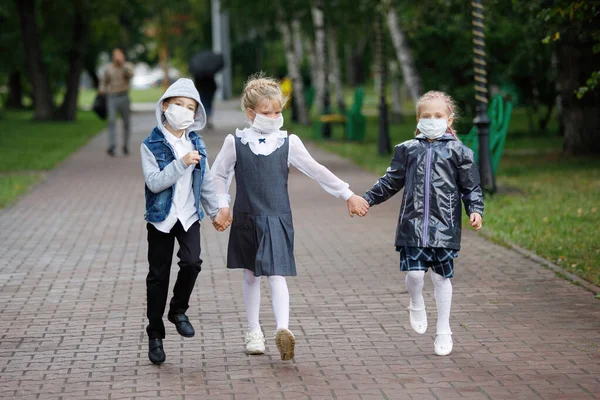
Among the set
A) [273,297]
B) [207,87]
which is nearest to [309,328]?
[273,297]

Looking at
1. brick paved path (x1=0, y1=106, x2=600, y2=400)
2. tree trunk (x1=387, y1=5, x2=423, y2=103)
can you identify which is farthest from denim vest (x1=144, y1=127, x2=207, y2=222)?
tree trunk (x1=387, y1=5, x2=423, y2=103)

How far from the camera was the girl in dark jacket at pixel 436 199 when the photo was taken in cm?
622

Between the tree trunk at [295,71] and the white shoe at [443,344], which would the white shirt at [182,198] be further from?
the tree trunk at [295,71]

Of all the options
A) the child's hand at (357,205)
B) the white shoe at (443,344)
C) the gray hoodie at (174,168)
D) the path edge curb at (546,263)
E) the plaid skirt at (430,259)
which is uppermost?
the gray hoodie at (174,168)

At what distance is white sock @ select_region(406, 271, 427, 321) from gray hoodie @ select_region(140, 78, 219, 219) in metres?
1.13

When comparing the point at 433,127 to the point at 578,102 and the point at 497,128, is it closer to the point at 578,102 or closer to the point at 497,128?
the point at 497,128

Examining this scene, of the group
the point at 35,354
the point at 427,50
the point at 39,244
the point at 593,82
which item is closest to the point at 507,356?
the point at 35,354

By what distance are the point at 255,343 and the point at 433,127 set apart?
60.2 inches

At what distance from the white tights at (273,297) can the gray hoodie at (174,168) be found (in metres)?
0.43

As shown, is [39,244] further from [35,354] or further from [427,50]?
[427,50]

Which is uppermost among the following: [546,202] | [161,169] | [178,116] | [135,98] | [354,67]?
[178,116]

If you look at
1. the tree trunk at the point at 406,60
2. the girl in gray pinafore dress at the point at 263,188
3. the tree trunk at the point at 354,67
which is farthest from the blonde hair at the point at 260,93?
the tree trunk at the point at 354,67

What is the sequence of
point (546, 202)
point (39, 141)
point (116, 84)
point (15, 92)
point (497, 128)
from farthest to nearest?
point (15, 92), point (39, 141), point (116, 84), point (497, 128), point (546, 202)

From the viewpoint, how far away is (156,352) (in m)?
6.19
